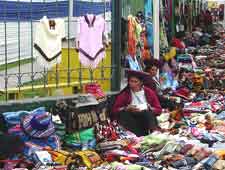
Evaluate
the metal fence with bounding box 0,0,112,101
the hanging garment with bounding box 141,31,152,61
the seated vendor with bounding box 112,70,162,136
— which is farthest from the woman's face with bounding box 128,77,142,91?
the hanging garment with bounding box 141,31,152,61

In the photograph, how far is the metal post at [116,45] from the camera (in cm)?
891

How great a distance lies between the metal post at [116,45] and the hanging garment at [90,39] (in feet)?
2.69

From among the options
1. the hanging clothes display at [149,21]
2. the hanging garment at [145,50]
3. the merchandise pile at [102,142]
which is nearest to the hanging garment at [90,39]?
the merchandise pile at [102,142]

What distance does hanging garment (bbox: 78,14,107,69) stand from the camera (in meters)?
7.88

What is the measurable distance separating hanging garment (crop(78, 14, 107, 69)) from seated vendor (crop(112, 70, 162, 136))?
512 mm

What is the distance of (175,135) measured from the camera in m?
7.24

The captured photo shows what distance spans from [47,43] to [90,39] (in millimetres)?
918

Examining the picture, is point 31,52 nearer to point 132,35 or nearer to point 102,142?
point 102,142

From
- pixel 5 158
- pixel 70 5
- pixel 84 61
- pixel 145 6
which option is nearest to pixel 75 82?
pixel 84 61

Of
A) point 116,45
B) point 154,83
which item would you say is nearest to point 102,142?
point 154,83

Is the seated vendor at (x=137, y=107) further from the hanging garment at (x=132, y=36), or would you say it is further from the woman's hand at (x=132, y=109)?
the hanging garment at (x=132, y=36)

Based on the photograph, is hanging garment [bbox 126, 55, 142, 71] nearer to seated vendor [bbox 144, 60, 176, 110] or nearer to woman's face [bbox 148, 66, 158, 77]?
seated vendor [bbox 144, 60, 176, 110]

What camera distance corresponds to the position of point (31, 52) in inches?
291

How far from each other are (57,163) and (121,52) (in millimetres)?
3677
